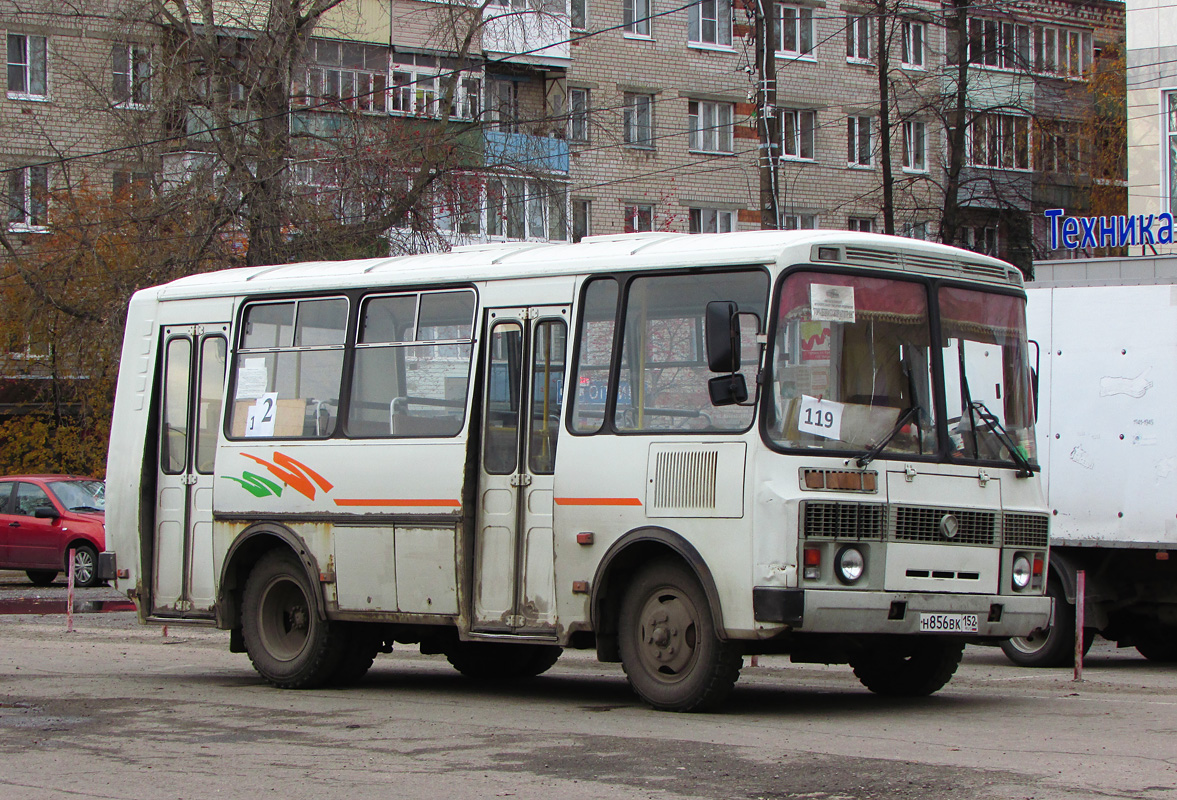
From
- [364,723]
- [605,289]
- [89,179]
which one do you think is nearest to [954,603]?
[605,289]

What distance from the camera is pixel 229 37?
2934cm

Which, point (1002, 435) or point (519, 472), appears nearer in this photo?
point (1002, 435)

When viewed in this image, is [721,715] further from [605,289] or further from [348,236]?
[348,236]

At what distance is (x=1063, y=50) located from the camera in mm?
54906

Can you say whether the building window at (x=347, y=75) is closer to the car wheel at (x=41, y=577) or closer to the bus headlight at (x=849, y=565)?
the car wheel at (x=41, y=577)

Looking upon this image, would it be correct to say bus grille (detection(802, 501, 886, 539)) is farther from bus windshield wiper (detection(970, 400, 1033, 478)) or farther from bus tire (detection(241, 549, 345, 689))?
bus tire (detection(241, 549, 345, 689))

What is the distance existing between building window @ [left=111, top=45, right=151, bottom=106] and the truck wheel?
61.3 feet

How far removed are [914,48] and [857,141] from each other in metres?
3.88

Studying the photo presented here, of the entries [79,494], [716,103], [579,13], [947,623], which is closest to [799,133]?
[716,103]

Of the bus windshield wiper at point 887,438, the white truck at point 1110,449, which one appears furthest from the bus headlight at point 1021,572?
the white truck at point 1110,449

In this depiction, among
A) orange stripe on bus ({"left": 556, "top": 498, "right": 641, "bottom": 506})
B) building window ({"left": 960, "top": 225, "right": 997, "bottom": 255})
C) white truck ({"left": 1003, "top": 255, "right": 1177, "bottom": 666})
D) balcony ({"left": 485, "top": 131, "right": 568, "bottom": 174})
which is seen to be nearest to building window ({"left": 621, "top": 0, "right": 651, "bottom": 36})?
building window ({"left": 960, "top": 225, "right": 997, "bottom": 255})

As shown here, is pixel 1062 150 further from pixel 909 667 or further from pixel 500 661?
pixel 909 667

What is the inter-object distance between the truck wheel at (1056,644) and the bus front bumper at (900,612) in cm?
364

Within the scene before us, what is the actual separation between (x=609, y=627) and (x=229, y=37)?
69.0ft
